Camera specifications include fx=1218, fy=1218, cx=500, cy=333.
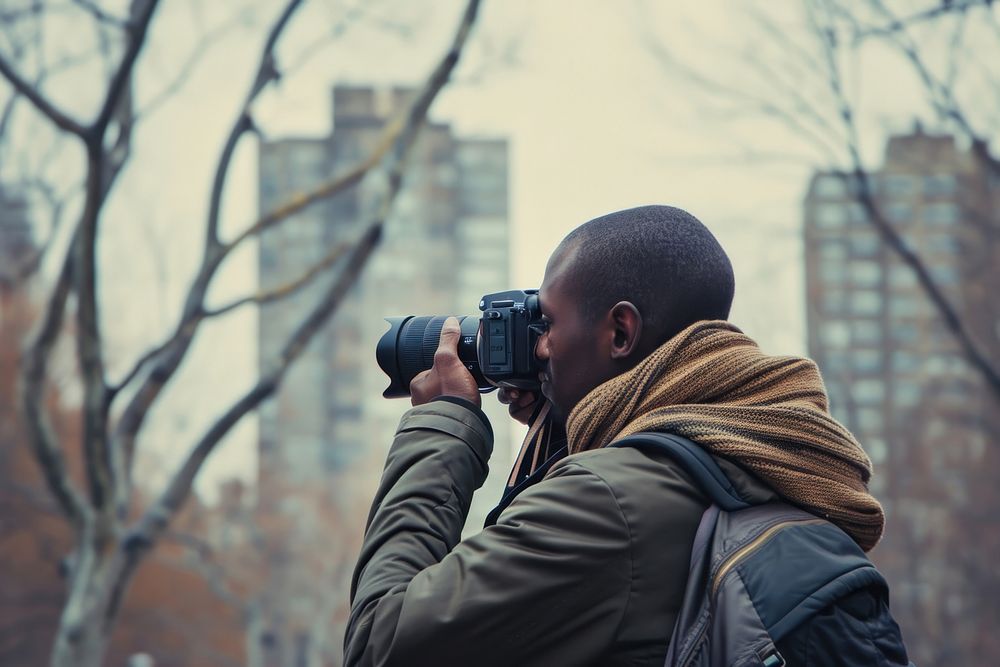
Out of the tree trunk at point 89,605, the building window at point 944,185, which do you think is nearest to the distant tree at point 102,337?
the tree trunk at point 89,605

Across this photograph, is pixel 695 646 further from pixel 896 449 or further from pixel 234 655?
pixel 234 655

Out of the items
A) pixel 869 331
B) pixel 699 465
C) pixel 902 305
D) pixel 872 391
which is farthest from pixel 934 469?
pixel 699 465

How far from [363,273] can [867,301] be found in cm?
2173

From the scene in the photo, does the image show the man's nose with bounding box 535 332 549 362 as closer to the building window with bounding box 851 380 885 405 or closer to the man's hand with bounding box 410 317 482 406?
the man's hand with bounding box 410 317 482 406

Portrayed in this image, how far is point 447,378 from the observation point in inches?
81.6

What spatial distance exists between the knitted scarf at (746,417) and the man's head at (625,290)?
5 cm

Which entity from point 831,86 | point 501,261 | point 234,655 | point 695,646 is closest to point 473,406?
point 695,646

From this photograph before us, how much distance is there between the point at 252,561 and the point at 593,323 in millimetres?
34801

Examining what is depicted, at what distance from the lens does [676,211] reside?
6.30 feet

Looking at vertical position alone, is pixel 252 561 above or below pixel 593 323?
below

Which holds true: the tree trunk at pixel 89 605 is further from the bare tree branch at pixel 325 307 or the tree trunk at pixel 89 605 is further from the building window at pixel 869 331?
the building window at pixel 869 331

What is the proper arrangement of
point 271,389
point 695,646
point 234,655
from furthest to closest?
point 234,655
point 271,389
point 695,646

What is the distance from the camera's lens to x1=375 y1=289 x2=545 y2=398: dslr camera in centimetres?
203

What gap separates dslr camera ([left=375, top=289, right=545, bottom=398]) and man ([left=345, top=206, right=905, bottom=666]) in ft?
0.22
